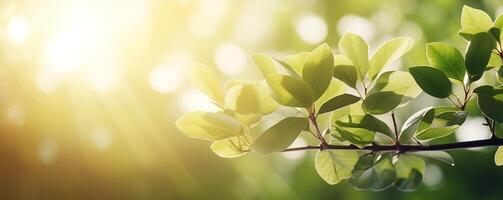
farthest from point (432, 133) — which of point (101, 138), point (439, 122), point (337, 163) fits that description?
point (101, 138)

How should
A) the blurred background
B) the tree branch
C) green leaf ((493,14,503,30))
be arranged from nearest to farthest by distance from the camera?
the tree branch
green leaf ((493,14,503,30))
the blurred background

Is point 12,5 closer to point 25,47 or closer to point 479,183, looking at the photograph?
point 25,47

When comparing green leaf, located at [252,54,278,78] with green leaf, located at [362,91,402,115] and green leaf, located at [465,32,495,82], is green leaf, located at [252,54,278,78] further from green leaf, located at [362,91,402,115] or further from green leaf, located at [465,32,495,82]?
green leaf, located at [465,32,495,82]

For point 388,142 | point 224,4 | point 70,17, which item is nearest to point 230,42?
point 224,4

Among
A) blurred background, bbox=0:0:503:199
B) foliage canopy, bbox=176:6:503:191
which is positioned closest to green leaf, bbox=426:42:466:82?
foliage canopy, bbox=176:6:503:191

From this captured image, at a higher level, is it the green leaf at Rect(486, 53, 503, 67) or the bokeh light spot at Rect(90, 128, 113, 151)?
the bokeh light spot at Rect(90, 128, 113, 151)

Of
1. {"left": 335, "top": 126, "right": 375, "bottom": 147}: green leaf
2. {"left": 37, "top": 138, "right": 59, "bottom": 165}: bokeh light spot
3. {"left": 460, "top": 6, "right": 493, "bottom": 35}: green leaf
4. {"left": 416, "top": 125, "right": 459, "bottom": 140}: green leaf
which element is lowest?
{"left": 416, "top": 125, "right": 459, "bottom": 140}: green leaf
